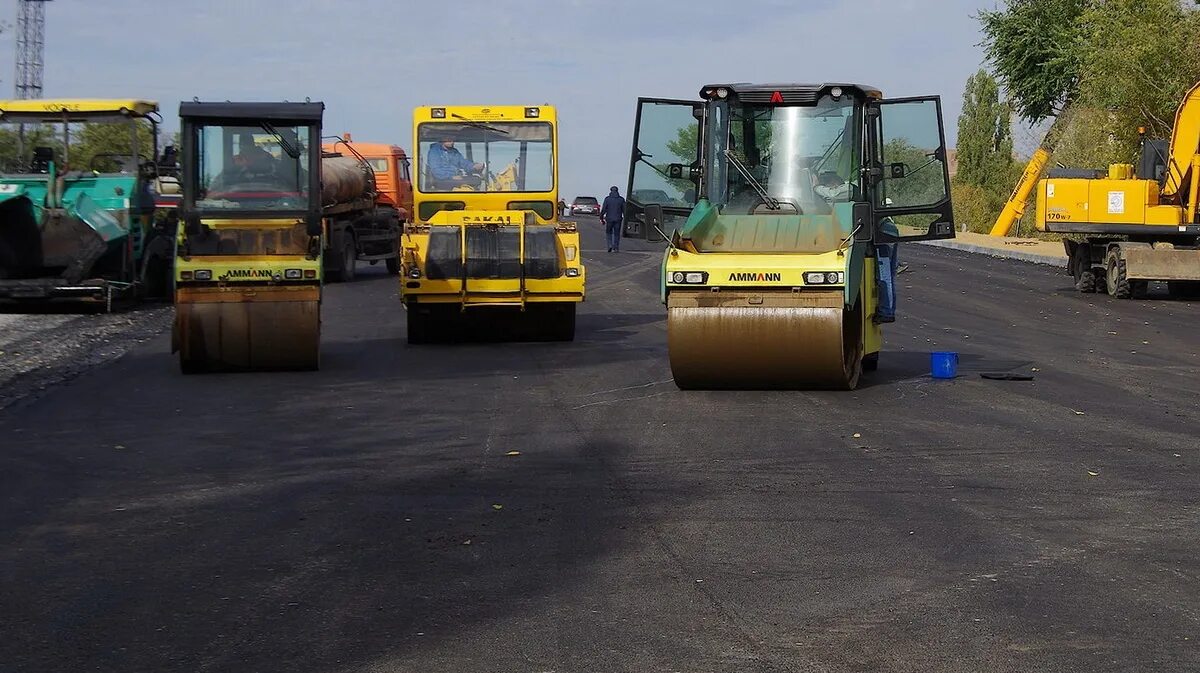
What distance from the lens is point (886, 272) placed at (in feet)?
49.2

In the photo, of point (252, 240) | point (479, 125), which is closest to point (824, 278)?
point (252, 240)

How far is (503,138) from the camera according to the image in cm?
2016

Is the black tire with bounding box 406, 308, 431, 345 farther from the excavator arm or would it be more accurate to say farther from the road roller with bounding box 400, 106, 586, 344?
the excavator arm

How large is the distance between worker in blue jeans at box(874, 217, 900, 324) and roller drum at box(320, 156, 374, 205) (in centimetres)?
1401

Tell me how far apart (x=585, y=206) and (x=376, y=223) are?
62.1 m

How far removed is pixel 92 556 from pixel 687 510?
2.96 metres

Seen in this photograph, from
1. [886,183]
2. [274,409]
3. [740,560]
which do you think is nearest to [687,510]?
[740,560]

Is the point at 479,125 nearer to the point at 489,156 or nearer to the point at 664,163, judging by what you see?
the point at 489,156

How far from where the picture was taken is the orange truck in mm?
29734

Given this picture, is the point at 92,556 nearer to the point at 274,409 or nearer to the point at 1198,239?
the point at 274,409

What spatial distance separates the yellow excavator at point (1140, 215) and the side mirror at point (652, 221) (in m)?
13.8

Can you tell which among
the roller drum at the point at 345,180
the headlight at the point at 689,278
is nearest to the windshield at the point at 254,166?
the headlight at the point at 689,278

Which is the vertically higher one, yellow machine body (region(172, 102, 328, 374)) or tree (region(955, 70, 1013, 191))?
tree (region(955, 70, 1013, 191))

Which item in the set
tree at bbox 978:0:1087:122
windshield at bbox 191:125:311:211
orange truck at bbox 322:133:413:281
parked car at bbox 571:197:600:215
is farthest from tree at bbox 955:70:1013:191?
windshield at bbox 191:125:311:211
